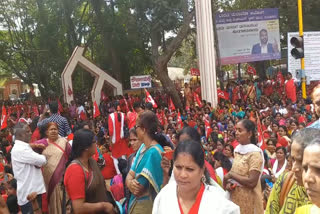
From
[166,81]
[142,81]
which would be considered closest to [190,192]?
[142,81]

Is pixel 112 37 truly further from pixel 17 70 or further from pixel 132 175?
pixel 132 175

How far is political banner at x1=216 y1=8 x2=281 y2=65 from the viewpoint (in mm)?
20047

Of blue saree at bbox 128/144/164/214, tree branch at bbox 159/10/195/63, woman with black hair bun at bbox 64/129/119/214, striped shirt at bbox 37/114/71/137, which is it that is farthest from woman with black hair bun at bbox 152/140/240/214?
tree branch at bbox 159/10/195/63

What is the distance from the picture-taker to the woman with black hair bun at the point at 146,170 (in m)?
2.95

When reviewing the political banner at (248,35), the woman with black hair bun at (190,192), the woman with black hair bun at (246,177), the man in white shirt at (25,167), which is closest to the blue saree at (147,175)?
the woman with black hair bun at (190,192)

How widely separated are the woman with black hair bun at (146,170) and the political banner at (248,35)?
689 inches

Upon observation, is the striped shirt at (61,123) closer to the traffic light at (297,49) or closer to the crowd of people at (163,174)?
the crowd of people at (163,174)

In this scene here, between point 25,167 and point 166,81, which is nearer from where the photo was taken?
point 25,167

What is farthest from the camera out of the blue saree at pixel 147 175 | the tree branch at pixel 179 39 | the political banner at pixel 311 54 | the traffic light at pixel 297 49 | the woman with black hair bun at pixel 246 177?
the tree branch at pixel 179 39

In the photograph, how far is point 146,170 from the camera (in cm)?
293

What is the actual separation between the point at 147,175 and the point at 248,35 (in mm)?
18285

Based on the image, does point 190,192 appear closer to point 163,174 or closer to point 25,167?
point 163,174

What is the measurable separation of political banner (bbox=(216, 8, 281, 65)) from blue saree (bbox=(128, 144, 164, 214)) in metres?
17.7

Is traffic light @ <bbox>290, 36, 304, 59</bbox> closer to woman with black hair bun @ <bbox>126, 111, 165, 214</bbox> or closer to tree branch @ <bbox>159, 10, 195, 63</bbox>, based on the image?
woman with black hair bun @ <bbox>126, 111, 165, 214</bbox>
